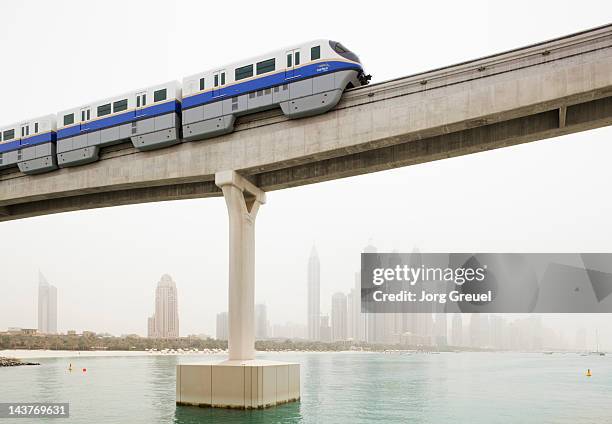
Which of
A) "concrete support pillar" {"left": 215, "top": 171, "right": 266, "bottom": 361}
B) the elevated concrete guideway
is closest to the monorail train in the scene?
the elevated concrete guideway

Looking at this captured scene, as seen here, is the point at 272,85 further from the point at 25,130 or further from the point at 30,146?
the point at 25,130

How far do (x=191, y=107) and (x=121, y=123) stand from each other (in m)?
4.82

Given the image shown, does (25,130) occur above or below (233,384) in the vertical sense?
above

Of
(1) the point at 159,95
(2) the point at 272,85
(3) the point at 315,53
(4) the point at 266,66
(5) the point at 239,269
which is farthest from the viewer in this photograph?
(1) the point at 159,95

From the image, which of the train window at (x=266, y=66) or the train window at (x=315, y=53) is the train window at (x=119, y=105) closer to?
the train window at (x=266, y=66)

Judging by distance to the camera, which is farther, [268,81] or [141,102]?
[141,102]

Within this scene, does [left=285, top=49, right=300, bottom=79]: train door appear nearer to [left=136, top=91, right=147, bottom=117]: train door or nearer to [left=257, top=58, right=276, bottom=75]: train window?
[left=257, top=58, right=276, bottom=75]: train window

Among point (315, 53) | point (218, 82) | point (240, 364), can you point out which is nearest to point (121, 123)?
point (218, 82)

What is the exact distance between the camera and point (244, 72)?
31.2m

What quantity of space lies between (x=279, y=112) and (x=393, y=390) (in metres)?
36.1

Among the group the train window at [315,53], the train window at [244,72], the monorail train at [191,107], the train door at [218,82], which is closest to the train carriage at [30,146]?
the monorail train at [191,107]

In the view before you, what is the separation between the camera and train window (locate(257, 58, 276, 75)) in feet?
99.4

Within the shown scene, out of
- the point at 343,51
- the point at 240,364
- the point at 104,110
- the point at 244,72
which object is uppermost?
the point at 343,51

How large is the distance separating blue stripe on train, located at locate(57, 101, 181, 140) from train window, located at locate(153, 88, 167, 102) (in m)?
0.34
